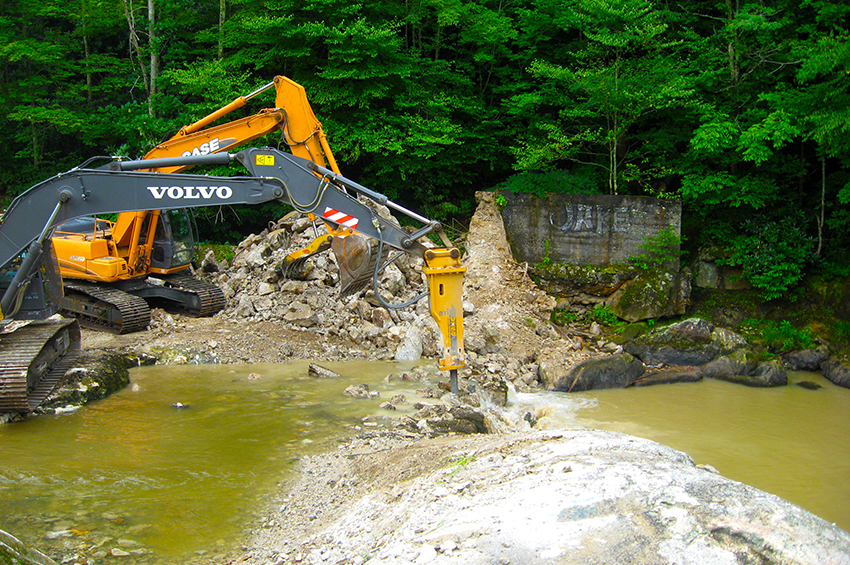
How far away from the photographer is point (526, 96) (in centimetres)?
1443

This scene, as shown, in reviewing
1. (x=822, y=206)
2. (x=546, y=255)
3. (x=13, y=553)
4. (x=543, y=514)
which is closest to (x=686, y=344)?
(x=546, y=255)

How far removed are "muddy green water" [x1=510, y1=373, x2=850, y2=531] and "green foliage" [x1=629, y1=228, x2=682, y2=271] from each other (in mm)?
3164

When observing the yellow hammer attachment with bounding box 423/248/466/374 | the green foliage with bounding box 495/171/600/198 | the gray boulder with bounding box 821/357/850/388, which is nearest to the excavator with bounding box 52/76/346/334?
the yellow hammer attachment with bounding box 423/248/466/374

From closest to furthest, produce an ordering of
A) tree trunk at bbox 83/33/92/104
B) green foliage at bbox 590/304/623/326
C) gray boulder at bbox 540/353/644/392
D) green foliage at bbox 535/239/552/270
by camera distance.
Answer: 1. gray boulder at bbox 540/353/644/392
2. green foliage at bbox 590/304/623/326
3. green foliage at bbox 535/239/552/270
4. tree trunk at bbox 83/33/92/104

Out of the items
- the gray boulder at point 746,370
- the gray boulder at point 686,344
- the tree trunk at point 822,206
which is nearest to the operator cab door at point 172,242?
the gray boulder at point 686,344

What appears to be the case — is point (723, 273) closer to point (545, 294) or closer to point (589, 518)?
point (545, 294)

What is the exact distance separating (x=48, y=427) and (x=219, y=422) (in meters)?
1.74

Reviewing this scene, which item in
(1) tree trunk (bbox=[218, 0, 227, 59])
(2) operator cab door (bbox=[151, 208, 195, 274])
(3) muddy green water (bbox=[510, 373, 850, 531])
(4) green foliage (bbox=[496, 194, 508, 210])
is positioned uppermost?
(1) tree trunk (bbox=[218, 0, 227, 59])

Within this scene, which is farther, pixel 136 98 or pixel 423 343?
pixel 136 98

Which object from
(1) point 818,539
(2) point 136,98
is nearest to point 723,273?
(1) point 818,539

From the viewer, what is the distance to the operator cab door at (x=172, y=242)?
37.0 ft

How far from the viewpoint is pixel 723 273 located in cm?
1365

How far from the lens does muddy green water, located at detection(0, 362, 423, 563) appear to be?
460 cm

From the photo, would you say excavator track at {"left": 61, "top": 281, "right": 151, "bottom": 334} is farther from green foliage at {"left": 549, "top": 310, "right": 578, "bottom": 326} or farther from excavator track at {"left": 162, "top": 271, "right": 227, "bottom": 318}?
green foliage at {"left": 549, "top": 310, "right": 578, "bottom": 326}
